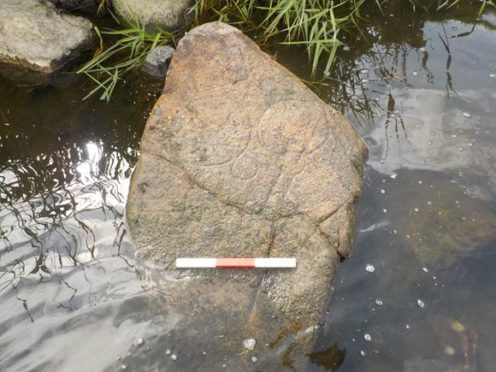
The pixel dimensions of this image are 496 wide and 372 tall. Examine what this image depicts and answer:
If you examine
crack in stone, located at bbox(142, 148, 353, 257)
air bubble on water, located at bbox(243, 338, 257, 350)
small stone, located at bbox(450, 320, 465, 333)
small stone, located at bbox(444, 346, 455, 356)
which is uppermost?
crack in stone, located at bbox(142, 148, 353, 257)

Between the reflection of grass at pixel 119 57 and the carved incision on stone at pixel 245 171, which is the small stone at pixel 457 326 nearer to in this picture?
the carved incision on stone at pixel 245 171

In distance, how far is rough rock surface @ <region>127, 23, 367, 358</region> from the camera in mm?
2678

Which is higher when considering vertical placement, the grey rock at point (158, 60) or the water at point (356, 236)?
the grey rock at point (158, 60)

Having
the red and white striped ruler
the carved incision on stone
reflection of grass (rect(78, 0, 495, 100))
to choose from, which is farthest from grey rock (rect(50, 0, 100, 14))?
→ the red and white striped ruler

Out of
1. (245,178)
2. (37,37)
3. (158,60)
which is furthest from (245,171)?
(37,37)

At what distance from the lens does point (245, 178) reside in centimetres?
282

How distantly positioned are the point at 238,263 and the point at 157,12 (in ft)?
8.52

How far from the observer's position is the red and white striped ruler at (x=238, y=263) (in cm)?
267

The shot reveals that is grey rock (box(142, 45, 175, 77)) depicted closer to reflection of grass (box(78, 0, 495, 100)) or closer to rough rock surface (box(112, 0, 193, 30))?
reflection of grass (box(78, 0, 495, 100))

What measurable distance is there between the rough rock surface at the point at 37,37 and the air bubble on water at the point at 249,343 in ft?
9.48

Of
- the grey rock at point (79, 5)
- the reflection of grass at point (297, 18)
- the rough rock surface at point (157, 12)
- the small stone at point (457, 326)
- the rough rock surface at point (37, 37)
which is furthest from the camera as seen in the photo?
the grey rock at point (79, 5)

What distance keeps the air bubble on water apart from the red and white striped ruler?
0.39m

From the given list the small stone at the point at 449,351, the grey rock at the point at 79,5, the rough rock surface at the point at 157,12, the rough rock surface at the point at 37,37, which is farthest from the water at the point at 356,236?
the grey rock at the point at 79,5

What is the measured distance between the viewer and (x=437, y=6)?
4.70 meters
